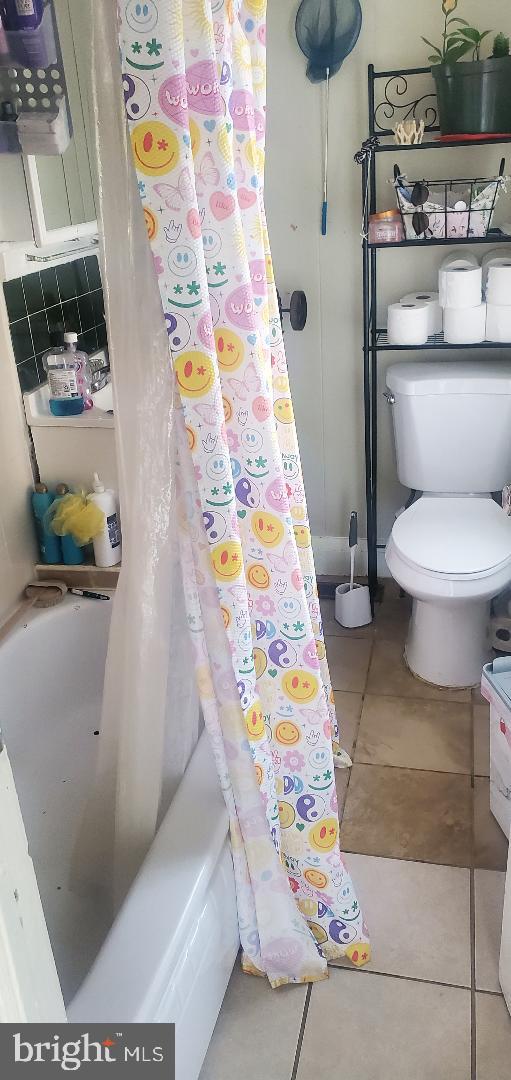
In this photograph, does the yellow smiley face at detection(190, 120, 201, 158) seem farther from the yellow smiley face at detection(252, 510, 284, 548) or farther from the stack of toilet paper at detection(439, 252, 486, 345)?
the stack of toilet paper at detection(439, 252, 486, 345)

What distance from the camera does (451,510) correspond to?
2422 millimetres

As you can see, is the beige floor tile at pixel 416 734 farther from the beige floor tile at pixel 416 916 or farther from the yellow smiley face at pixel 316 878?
the yellow smiley face at pixel 316 878

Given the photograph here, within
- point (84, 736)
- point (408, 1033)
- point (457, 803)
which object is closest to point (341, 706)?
point (457, 803)

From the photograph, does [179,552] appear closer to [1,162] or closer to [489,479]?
[1,162]

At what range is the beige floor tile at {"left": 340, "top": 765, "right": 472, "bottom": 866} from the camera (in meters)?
1.85

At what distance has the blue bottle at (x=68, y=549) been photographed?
2.14 meters

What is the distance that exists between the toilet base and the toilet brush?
280 mm

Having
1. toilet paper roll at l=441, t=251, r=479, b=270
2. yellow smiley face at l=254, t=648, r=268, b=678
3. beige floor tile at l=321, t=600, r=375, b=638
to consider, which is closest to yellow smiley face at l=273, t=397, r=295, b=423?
yellow smiley face at l=254, t=648, r=268, b=678

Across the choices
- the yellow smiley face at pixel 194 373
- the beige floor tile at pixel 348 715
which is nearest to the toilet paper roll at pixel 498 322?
the beige floor tile at pixel 348 715

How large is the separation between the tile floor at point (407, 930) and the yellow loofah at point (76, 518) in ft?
2.85

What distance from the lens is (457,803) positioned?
6.48ft

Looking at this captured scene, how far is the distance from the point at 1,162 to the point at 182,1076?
184 centimetres

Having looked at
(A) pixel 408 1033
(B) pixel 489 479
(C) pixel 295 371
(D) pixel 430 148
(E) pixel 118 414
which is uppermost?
(D) pixel 430 148

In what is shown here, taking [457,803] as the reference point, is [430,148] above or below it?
above
